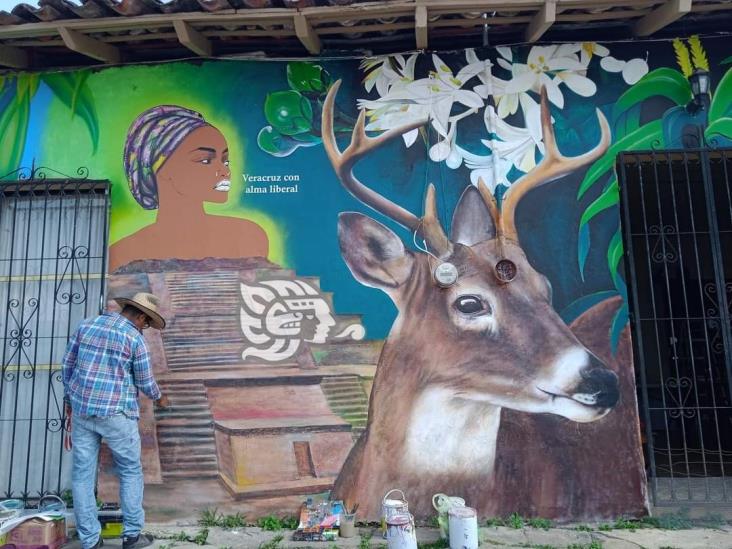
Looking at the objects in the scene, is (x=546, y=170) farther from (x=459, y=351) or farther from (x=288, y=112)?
(x=288, y=112)

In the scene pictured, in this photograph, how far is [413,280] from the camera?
15.1 ft

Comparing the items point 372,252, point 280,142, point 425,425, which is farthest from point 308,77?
point 425,425

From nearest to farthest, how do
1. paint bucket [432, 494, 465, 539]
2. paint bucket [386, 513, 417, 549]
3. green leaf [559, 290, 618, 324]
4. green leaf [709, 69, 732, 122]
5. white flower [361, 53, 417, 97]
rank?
paint bucket [386, 513, 417, 549], paint bucket [432, 494, 465, 539], green leaf [559, 290, 618, 324], green leaf [709, 69, 732, 122], white flower [361, 53, 417, 97]

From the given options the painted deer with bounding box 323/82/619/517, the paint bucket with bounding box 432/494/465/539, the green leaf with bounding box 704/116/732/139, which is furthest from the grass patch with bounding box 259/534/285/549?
the green leaf with bounding box 704/116/732/139

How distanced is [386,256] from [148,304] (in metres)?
1.93

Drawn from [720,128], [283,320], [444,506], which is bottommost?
[444,506]

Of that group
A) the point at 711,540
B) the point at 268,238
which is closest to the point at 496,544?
the point at 711,540

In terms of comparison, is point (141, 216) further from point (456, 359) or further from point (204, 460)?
point (456, 359)

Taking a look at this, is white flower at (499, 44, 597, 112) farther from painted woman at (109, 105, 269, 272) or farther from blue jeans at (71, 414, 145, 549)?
blue jeans at (71, 414, 145, 549)

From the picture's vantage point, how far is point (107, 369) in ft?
12.6

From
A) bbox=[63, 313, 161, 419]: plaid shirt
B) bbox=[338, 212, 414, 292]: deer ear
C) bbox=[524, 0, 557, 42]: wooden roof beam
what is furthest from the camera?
bbox=[338, 212, 414, 292]: deer ear

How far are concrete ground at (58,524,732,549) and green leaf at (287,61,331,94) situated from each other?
3.54 metres

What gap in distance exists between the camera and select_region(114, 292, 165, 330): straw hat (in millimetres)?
4105

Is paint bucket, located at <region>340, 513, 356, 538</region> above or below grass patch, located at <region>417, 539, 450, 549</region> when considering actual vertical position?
above
